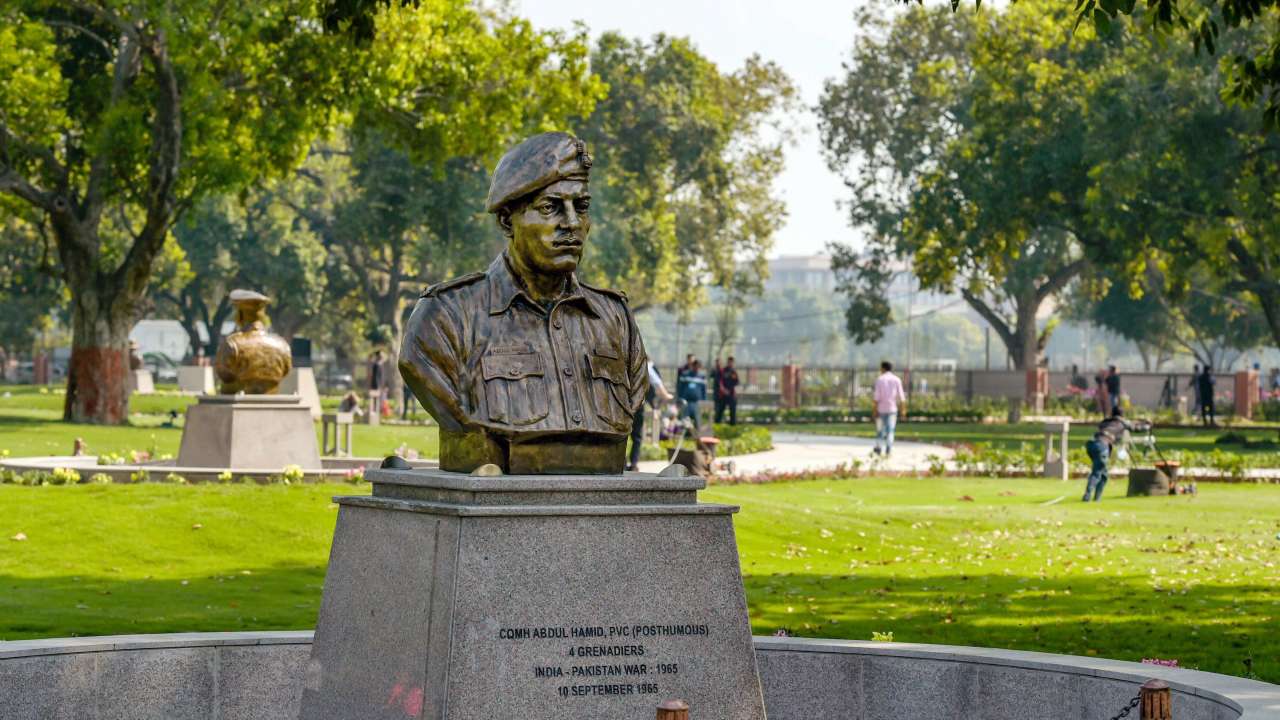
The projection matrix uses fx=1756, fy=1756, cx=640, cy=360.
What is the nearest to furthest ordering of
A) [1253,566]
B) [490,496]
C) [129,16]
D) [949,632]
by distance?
[490,496] < [949,632] < [1253,566] < [129,16]

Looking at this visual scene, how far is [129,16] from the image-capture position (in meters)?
28.0

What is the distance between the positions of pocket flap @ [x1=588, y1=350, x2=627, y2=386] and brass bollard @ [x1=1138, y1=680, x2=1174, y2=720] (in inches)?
100

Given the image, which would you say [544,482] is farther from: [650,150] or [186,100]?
[650,150]

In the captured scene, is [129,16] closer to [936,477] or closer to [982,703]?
[936,477]

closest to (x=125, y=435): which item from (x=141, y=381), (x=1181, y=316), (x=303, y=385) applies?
(x=303, y=385)

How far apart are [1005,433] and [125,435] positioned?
82.6 feet

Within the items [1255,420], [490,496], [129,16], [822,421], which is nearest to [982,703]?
[490,496]

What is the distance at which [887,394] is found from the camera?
3095 cm

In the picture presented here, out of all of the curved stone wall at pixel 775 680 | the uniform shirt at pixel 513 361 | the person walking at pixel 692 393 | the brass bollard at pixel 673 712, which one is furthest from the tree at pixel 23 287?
the brass bollard at pixel 673 712

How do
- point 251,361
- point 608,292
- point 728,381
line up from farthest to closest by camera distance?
1. point 728,381
2. point 251,361
3. point 608,292

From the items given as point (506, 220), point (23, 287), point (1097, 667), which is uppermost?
point (23, 287)

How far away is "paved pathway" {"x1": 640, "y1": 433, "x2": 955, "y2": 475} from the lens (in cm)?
2923

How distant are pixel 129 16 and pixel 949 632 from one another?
20.5 m

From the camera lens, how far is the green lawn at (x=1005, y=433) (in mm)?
40000
